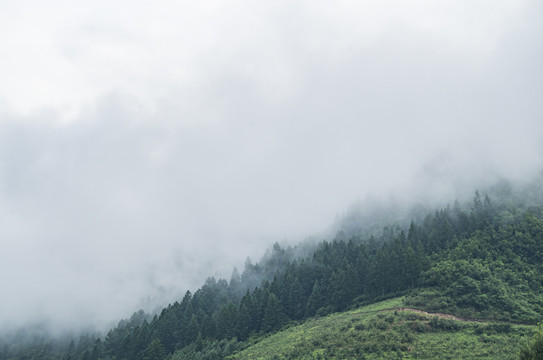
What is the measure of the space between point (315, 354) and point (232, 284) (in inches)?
3923

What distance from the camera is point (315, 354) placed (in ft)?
225

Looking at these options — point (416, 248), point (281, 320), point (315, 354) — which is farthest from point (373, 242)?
point (315, 354)

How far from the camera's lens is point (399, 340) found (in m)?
66.6

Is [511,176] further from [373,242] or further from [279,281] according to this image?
[279,281]

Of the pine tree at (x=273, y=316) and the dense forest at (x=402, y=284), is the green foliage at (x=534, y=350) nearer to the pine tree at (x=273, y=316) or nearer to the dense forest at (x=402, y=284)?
the dense forest at (x=402, y=284)

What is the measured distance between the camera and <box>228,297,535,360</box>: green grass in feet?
201

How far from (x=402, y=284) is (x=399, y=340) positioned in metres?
33.5

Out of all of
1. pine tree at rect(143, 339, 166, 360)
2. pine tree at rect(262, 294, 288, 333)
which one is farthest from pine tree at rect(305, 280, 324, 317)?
pine tree at rect(143, 339, 166, 360)

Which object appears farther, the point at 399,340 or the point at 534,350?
the point at 399,340

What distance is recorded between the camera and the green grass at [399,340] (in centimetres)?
6141

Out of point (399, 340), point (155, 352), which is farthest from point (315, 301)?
point (155, 352)

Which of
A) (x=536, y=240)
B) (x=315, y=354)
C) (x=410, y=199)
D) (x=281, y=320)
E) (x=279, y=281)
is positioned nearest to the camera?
(x=315, y=354)

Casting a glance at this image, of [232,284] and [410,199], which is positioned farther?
[410,199]

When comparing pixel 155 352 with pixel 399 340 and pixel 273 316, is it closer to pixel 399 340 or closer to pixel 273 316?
pixel 273 316
